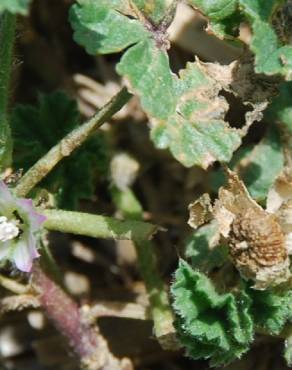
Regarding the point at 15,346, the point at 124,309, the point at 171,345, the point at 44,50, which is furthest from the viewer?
the point at 44,50

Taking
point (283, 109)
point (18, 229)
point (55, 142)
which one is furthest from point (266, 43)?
point (55, 142)

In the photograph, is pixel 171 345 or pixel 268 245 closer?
pixel 268 245

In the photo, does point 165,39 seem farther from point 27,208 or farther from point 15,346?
point 15,346

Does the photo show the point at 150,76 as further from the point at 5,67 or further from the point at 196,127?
the point at 5,67

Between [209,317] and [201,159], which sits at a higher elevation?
[201,159]

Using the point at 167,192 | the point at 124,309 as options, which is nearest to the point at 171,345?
the point at 124,309

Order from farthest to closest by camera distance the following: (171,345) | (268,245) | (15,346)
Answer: (15,346) < (171,345) < (268,245)

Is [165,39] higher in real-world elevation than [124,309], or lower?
higher

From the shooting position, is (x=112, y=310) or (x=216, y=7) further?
(x=112, y=310)
